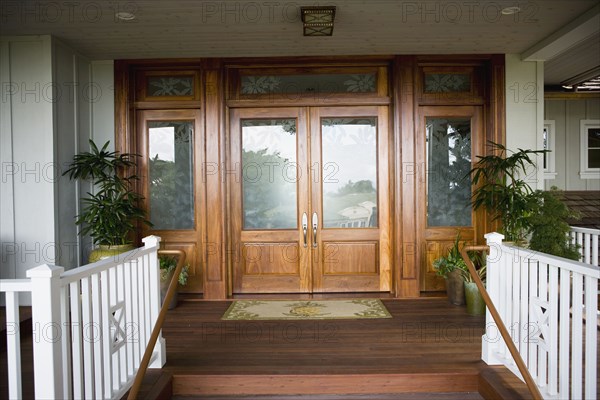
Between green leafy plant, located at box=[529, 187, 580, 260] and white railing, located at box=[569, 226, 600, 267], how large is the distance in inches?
13.1

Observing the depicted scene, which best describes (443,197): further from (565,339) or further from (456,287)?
(565,339)

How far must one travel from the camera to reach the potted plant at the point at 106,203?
168 inches

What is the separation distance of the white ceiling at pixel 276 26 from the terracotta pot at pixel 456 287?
7.63 ft

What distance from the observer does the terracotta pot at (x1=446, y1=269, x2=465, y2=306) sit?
4.45 m

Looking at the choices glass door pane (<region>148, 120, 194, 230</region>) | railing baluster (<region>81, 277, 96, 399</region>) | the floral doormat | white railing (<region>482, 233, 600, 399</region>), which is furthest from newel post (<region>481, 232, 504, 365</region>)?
glass door pane (<region>148, 120, 194, 230</region>)

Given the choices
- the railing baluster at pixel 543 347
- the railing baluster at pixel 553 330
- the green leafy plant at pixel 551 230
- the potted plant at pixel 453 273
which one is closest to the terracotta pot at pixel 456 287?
the potted plant at pixel 453 273

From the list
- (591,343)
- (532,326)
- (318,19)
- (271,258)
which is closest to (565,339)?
(591,343)

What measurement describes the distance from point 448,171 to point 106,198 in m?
3.60

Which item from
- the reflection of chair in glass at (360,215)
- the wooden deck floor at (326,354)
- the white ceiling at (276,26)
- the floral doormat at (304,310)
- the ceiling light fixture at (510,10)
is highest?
the ceiling light fixture at (510,10)

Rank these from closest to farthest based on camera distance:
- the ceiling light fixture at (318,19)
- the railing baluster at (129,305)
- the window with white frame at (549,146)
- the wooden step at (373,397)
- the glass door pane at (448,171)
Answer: the railing baluster at (129,305) → the wooden step at (373,397) → the ceiling light fixture at (318,19) → the glass door pane at (448,171) → the window with white frame at (549,146)

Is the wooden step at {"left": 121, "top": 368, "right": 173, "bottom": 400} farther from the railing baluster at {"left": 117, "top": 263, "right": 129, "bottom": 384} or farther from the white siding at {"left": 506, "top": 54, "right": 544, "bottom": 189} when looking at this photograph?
the white siding at {"left": 506, "top": 54, "right": 544, "bottom": 189}

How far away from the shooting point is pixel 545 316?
2.40 meters

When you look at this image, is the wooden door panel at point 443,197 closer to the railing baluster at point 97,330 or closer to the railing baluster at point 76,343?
the railing baluster at point 97,330

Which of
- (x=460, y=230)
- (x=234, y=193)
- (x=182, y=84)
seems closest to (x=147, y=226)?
(x=234, y=193)
